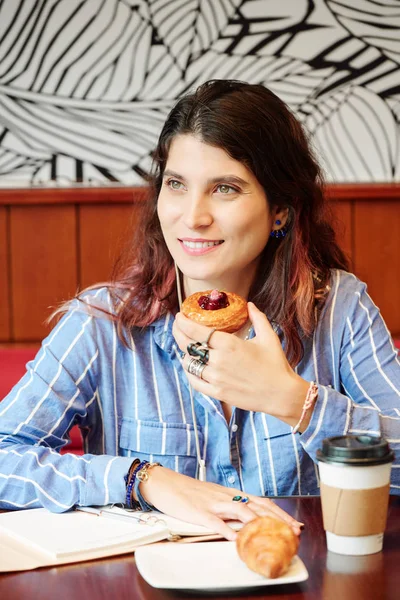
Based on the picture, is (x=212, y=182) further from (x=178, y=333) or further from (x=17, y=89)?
(x=17, y=89)

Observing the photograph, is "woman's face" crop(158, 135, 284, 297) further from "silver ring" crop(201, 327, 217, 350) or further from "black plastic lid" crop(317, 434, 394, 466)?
"black plastic lid" crop(317, 434, 394, 466)

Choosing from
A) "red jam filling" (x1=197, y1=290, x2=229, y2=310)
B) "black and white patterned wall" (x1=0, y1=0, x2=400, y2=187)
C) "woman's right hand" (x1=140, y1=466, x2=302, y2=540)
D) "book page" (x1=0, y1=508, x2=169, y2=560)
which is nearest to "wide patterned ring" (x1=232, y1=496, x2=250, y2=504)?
"woman's right hand" (x1=140, y1=466, x2=302, y2=540)

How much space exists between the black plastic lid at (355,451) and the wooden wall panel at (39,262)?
272 centimetres

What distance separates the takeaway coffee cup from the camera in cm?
107

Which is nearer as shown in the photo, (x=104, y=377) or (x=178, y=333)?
(x=178, y=333)

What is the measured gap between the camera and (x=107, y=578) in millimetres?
1050

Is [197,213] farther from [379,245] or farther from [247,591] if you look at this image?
[379,245]

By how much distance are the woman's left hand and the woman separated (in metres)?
0.11

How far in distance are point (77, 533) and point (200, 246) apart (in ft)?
2.00

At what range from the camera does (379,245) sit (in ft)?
12.6

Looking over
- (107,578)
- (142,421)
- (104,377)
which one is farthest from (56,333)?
(107,578)

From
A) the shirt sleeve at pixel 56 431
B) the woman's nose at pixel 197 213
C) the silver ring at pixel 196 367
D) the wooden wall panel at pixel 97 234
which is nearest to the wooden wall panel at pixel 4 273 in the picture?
the wooden wall panel at pixel 97 234

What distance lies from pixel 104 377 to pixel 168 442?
7.0 inches

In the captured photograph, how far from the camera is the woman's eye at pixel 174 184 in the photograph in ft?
5.46
